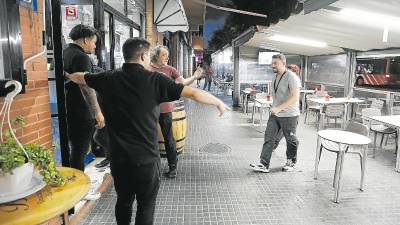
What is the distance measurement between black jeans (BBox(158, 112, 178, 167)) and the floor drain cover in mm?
1571

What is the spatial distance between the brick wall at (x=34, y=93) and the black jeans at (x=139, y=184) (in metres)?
0.75

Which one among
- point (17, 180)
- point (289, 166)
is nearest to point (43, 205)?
point (17, 180)

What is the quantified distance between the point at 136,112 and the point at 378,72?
9.11m

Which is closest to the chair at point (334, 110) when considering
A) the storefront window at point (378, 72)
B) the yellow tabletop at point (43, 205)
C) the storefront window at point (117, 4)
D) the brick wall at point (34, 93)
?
the storefront window at point (378, 72)

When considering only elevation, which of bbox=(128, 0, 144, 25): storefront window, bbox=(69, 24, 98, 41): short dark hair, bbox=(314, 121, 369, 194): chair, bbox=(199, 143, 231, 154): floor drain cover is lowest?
bbox=(199, 143, 231, 154): floor drain cover

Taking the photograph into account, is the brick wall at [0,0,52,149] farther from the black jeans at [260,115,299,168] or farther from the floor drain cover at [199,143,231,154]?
the floor drain cover at [199,143,231,154]

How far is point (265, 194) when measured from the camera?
4.16 m

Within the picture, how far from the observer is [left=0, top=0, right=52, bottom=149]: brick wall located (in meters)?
2.38

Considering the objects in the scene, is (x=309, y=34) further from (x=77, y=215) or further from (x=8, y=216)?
(x=8, y=216)

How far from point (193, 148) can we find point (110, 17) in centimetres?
297

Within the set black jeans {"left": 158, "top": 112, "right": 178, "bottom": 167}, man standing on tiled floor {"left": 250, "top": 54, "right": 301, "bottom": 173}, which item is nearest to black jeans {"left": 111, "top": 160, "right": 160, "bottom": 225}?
black jeans {"left": 158, "top": 112, "right": 178, "bottom": 167}

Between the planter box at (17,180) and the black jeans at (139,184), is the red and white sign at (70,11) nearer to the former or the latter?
the black jeans at (139,184)

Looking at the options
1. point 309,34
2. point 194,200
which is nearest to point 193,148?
point 194,200

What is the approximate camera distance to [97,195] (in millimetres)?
3891
